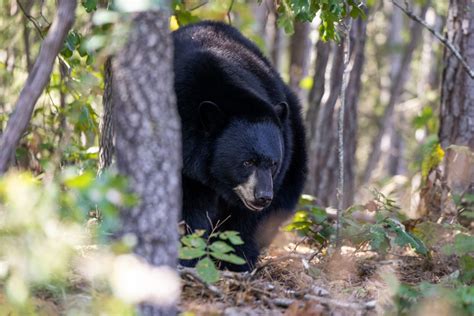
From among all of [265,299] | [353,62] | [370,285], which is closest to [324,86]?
[353,62]

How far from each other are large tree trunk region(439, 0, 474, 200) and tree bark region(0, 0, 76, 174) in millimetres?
4547

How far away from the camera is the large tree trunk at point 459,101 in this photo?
7.17 metres

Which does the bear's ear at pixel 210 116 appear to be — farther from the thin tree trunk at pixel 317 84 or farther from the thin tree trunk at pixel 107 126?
the thin tree trunk at pixel 317 84

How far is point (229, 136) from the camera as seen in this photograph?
5949mm

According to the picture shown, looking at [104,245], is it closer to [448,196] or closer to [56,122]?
[56,122]

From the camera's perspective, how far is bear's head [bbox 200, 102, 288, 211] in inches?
231

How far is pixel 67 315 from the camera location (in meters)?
3.38

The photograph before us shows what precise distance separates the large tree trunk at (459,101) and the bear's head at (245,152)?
210 centimetres

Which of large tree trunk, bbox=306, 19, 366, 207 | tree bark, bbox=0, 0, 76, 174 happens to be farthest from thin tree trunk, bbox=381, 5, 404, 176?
tree bark, bbox=0, 0, 76, 174

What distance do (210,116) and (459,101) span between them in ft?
9.25

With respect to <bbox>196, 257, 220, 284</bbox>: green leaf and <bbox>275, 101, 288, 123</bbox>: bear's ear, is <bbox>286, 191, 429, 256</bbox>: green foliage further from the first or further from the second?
<bbox>196, 257, 220, 284</bbox>: green leaf

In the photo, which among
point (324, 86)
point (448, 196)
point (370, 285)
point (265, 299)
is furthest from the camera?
point (324, 86)

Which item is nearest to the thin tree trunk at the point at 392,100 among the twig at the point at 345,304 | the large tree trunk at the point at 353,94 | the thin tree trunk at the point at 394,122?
the thin tree trunk at the point at 394,122

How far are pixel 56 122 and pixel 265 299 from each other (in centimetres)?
370
